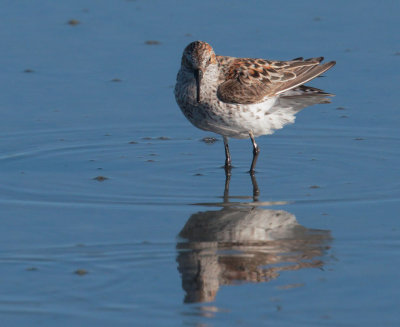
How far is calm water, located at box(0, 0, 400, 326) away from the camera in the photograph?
6254 millimetres

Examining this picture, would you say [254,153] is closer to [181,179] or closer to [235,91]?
[235,91]

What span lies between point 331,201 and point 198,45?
2229 mm

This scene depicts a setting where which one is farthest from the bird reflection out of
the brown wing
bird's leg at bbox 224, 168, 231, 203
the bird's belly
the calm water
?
the brown wing

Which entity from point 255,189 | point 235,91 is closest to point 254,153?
point 235,91

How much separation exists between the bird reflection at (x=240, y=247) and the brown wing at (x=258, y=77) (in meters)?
1.52

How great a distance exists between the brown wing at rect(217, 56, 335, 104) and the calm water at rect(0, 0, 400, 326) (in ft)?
2.54

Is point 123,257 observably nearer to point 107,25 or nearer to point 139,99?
point 139,99

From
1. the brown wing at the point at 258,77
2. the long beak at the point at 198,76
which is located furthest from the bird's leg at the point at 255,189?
the long beak at the point at 198,76

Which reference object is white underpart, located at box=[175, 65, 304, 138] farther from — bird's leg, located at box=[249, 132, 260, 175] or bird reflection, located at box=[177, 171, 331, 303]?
bird reflection, located at box=[177, 171, 331, 303]

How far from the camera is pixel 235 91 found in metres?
9.46

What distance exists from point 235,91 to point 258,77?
0.40 metres

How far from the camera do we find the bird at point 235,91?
9445mm

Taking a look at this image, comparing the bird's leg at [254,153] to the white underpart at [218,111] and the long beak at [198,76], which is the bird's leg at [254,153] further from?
the long beak at [198,76]

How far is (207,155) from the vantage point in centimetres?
1015
